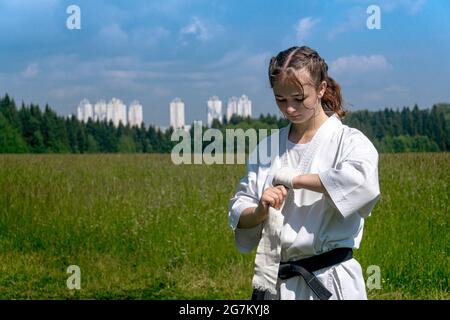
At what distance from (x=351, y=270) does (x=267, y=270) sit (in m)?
0.29

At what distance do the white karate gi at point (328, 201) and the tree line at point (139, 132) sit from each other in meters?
1.06

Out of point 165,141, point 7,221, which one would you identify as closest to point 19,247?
point 7,221

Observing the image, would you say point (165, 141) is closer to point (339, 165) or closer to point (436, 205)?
point (436, 205)

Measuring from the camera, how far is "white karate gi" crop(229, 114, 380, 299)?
2074 mm

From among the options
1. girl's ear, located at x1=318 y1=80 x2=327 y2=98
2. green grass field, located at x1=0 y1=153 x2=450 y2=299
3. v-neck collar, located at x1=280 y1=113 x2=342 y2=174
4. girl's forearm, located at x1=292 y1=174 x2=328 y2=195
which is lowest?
green grass field, located at x1=0 y1=153 x2=450 y2=299

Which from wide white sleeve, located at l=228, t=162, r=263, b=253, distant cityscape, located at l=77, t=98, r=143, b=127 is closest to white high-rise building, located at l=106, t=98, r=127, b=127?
distant cityscape, located at l=77, t=98, r=143, b=127

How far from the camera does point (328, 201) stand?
2125 mm

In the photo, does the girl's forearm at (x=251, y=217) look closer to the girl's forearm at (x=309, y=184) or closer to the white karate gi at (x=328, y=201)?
the white karate gi at (x=328, y=201)

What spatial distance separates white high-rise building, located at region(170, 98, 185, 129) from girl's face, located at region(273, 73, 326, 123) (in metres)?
5.83

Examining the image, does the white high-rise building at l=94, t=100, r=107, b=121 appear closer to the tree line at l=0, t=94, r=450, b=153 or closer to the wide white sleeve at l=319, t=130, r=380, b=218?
A: the tree line at l=0, t=94, r=450, b=153

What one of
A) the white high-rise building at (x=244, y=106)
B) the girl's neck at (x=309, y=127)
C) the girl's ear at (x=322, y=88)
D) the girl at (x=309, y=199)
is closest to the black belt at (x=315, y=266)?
the girl at (x=309, y=199)

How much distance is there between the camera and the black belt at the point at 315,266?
2.15 metres

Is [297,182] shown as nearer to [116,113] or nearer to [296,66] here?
[296,66]

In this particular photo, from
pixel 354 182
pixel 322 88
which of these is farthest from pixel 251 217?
pixel 322 88
